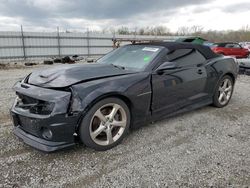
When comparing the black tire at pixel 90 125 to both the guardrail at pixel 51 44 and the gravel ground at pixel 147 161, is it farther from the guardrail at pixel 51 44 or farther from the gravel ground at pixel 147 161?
the guardrail at pixel 51 44

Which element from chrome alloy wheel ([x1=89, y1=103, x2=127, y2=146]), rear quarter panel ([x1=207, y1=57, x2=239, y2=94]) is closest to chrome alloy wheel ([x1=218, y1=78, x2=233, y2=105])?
rear quarter panel ([x1=207, y1=57, x2=239, y2=94])

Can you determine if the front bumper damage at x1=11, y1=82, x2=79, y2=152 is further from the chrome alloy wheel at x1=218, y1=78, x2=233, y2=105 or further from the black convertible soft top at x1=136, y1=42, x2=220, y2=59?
the chrome alloy wheel at x1=218, y1=78, x2=233, y2=105

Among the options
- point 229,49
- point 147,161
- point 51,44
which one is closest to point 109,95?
point 147,161

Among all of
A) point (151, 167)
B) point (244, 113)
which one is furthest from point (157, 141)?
point (244, 113)

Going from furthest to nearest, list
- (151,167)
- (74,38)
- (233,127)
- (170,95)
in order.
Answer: (74,38) → (233,127) → (170,95) → (151,167)

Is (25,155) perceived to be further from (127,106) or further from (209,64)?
(209,64)

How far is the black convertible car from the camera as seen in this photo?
237 cm

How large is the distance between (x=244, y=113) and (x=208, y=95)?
0.88 metres

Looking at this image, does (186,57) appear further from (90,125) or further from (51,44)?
(51,44)

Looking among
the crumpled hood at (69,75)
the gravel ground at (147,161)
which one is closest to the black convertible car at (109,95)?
the crumpled hood at (69,75)

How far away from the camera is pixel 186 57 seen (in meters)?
3.76

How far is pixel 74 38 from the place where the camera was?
1844 cm

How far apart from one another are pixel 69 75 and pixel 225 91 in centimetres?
352

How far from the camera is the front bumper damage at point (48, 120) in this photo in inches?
90.7
